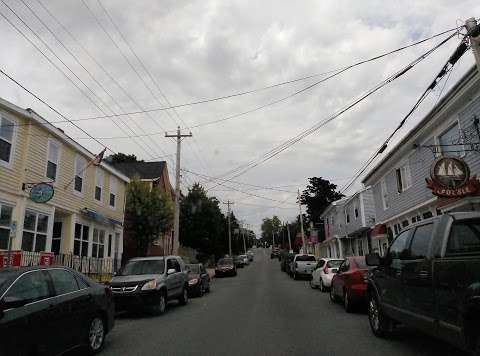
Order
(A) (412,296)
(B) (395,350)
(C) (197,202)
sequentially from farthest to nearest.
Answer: (C) (197,202) → (B) (395,350) → (A) (412,296)

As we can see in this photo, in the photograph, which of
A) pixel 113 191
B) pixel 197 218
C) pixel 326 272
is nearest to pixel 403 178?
pixel 326 272

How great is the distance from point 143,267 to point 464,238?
35.4ft

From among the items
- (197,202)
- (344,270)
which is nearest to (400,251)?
(344,270)

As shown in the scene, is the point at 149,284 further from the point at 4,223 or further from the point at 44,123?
the point at 44,123

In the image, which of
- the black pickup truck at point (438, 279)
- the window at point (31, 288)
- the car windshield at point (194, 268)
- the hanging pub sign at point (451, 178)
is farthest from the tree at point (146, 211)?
the black pickup truck at point (438, 279)

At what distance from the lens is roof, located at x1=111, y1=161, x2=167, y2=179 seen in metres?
38.0

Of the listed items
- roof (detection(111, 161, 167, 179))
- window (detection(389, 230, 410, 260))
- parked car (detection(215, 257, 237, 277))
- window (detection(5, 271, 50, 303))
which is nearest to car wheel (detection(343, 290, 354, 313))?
window (detection(389, 230, 410, 260))

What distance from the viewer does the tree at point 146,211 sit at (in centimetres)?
2802

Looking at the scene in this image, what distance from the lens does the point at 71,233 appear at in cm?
2094

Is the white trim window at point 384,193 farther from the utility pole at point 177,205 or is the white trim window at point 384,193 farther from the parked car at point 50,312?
the parked car at point 50,312

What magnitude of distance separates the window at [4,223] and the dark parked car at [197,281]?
713cm

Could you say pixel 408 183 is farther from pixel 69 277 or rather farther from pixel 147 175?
pixel 147 175

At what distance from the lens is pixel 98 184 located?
24.1 meters

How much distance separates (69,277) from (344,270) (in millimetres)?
8274
